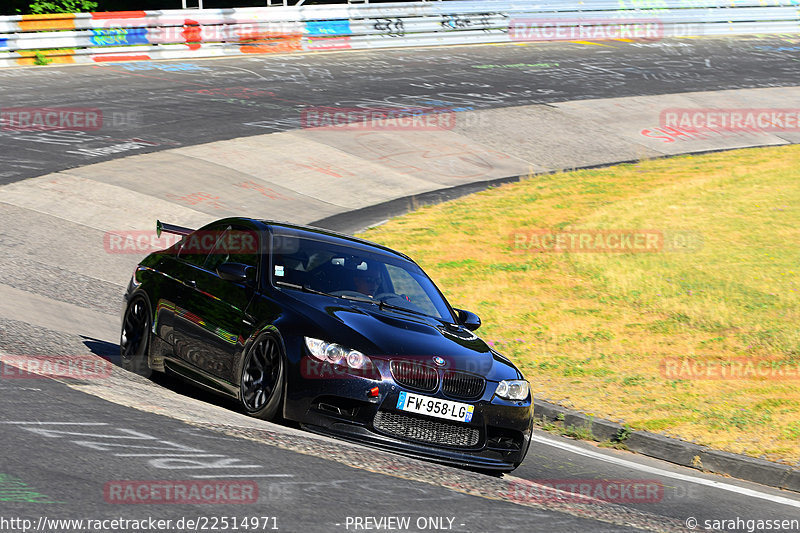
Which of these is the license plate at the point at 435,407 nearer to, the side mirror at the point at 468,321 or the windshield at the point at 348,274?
the windshield at the point at 348,274

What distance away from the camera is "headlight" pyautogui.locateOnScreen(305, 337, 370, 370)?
7297mm

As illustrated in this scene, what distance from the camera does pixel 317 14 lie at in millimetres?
33750

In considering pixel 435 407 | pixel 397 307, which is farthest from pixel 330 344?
pixel 397 307

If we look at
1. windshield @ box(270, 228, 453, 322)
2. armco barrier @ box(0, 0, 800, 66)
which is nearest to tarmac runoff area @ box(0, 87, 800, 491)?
windshield @ box(270, 228, 453, 322)

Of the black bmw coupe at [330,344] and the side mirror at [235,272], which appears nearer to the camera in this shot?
the black bmw coupe at [330,344]

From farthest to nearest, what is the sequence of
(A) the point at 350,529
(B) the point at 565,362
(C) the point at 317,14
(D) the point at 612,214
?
1. (C) the point at 317,14
2. (D) the point at 612,214
3. (B) the point at 565,362
4. (A) the point at 350,529

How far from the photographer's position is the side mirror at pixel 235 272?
8125 millimetres

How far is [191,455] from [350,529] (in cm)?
133

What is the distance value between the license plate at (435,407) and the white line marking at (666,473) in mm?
1852

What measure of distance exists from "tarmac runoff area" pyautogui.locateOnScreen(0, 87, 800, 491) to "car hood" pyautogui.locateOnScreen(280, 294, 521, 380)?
1.62 metres

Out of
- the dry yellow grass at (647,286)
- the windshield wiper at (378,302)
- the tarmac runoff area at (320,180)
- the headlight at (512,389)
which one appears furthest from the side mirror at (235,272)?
the dry yellow grass at (647,286)

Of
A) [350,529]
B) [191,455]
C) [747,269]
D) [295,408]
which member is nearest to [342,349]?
[295,408]

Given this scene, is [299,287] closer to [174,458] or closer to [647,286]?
[174,458]

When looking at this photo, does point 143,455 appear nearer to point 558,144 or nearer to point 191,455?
point 191,455
